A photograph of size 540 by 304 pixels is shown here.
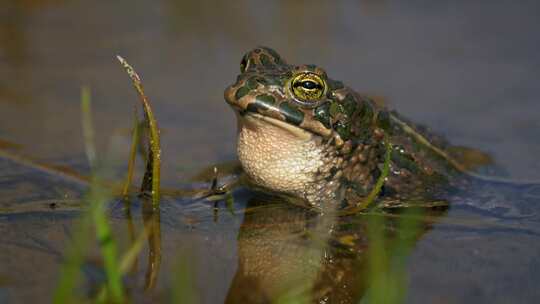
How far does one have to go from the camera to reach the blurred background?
7355 millimetres

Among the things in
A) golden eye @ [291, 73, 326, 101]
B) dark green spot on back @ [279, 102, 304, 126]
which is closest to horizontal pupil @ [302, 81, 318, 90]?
golden eye @ [291, 73, 326, 101]

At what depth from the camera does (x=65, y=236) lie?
16.2 ft

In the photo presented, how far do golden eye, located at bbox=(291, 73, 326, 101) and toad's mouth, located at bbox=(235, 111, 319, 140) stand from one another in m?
0.23

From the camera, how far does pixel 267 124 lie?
17.9ft

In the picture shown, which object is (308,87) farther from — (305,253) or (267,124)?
(305,253)

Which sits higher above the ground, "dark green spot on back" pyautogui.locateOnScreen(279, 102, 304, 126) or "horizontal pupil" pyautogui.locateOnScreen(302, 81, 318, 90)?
"horizontal pupil" pyautogui.locateOnScreen(302, 81, 318, 90)

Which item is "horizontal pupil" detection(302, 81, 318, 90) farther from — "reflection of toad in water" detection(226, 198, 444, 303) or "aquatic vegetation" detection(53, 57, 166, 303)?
"aquatic vegetation" detection(53, 57, 166, 303)

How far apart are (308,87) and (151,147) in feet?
4.01

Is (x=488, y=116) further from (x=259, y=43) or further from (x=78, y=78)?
(x=78, y=78)

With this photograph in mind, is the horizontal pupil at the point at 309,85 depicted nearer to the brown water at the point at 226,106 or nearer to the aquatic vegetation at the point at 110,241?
the brown water at the point at 226,106

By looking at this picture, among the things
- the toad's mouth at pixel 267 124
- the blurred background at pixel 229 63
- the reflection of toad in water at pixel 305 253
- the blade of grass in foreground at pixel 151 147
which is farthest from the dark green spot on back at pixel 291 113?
the blurred background at pixel 229 63

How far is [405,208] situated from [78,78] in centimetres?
413

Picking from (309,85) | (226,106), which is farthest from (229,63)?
(309,85)

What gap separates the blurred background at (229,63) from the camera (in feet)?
→ 24.1
